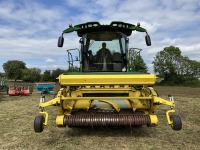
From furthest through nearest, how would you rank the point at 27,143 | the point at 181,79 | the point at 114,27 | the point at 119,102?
the point at 181,79, the point at 114,27, the point at 119,102, the point at 27,143

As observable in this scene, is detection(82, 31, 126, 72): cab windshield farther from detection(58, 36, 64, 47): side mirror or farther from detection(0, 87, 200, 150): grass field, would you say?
detection(0, 87, 200, 150): grass field

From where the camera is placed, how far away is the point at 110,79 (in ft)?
19.1

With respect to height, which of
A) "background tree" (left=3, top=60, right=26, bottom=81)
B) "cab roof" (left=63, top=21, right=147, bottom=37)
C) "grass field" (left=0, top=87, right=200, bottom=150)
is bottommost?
"grass field" (left=0, top=87, right=200, bottom=150)

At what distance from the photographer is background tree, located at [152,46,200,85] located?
60562 mm

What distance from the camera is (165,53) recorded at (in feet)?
220

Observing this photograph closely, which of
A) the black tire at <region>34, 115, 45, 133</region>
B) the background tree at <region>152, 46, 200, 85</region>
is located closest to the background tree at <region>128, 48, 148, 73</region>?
the black tire at <region>34, 115, 45, 133</region>

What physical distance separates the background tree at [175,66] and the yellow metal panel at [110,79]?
54418 millimetres

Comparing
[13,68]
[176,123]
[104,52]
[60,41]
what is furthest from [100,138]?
[13,68]

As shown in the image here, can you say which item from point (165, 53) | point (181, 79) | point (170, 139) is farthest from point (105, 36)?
point (165, 53)

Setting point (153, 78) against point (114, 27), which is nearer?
point (153, 78)

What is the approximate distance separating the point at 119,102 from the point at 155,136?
3.76 ft

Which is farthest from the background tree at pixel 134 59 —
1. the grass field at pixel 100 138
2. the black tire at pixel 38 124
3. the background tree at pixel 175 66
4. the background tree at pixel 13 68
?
the background tree at pixel 13 68

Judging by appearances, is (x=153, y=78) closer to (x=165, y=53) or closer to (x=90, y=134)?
(x=90, y=134)

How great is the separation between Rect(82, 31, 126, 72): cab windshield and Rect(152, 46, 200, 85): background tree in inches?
2074
